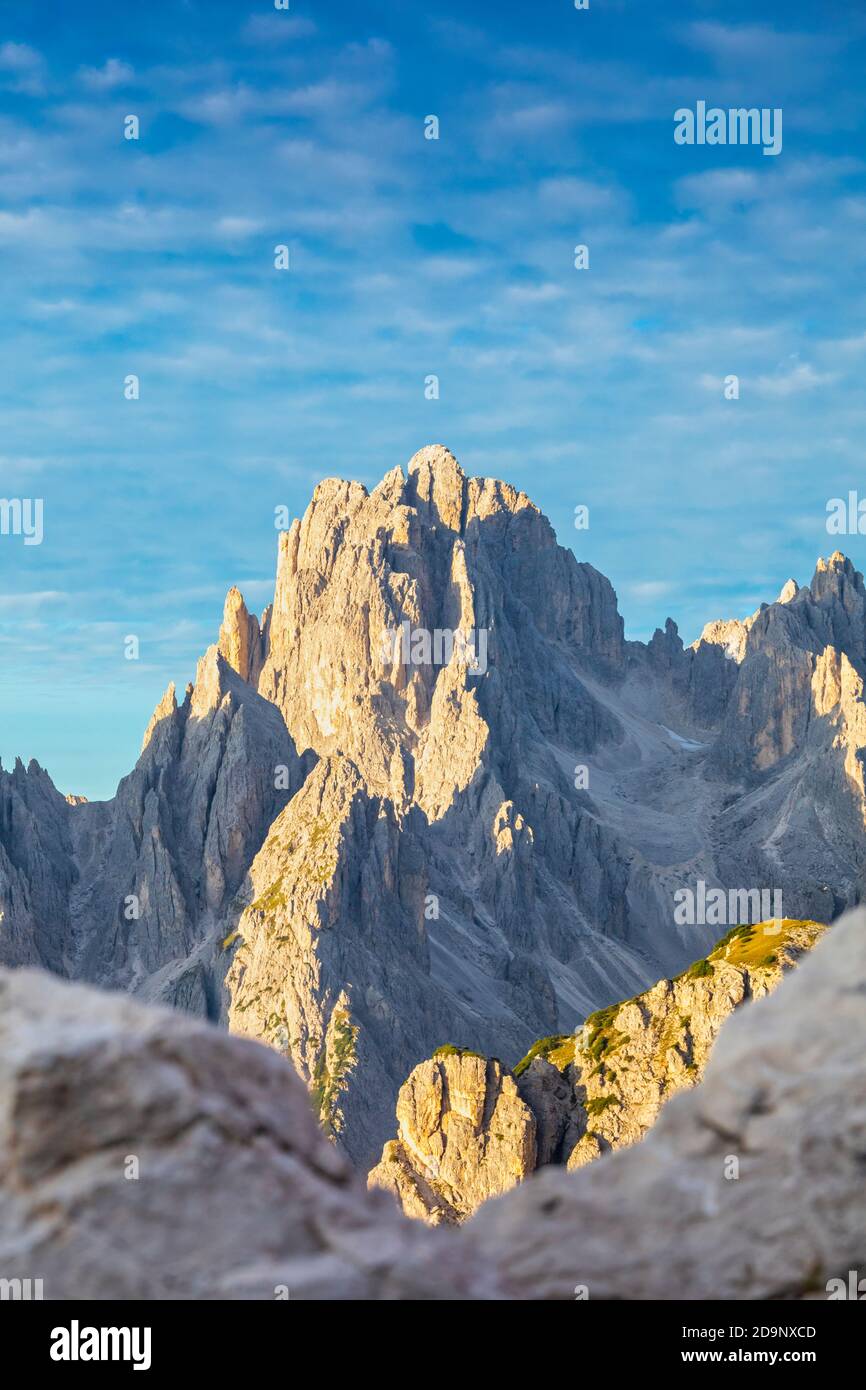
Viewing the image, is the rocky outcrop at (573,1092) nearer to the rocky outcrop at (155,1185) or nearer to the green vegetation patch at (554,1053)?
the green vegetation patch at (554,1053)

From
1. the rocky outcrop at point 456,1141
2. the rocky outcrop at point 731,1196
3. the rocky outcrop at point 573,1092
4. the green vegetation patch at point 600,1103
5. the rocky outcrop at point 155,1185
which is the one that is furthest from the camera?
the rocky outcrop at point 456,1141

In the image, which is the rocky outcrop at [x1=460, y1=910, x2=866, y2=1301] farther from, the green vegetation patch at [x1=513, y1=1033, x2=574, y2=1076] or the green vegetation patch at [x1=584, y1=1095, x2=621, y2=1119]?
the green vegetation patch at [x1=513, y1=1033, x2=574, y2=1076]

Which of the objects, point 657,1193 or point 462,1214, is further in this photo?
point 462,1214

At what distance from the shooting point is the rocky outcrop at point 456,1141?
91.3m

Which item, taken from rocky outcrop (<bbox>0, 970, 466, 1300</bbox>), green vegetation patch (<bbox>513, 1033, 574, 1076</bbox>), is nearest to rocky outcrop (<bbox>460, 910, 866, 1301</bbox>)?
rocky outcrop (<bbox>0, 970, 466, 1300</bbox>)

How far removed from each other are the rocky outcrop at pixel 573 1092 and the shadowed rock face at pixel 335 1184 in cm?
6905

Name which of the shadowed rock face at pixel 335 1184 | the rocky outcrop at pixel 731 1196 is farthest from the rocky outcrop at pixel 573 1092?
the shadowed rock face at pixel 335 1184

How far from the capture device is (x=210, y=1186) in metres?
12.0

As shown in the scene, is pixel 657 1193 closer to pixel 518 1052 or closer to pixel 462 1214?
pixel 462 1214

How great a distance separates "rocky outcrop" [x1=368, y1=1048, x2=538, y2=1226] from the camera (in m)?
91.3

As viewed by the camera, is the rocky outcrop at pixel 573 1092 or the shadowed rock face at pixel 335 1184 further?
the rocky outcrop at pixel 573 1092

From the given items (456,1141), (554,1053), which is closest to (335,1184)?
(456,1141)

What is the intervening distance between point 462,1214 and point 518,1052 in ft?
336
